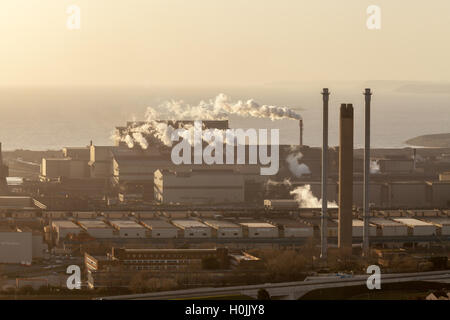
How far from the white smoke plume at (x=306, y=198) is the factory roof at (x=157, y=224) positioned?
28.4 ft

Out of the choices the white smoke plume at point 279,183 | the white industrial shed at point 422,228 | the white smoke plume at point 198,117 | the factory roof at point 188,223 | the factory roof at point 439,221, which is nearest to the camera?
the factory roof at point 188,223

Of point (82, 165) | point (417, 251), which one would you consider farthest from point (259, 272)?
point (82, 165)

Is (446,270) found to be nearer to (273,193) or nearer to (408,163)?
(273,193)

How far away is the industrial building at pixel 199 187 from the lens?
6181 cm

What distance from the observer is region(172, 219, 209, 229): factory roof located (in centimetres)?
5002

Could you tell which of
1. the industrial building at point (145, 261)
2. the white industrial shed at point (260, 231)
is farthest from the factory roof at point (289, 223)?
the industrial building at point (145, 261)

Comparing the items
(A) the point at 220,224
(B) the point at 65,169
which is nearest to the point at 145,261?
(A) the point at 220,224

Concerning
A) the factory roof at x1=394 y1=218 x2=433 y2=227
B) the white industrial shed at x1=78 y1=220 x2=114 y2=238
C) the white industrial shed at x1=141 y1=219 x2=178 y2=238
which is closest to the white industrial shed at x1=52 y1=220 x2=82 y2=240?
the white industrial shed at x1=78 y1=220 x2=114 y2=238

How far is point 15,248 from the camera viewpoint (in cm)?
4425

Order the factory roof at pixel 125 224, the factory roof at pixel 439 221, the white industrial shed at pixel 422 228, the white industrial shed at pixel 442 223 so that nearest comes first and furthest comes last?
the factory roof at pixel 125 224, the white industrial shed at pixel 422 228, the white industrial shed at pixel 442 223, the factory roof at pixel 439 221

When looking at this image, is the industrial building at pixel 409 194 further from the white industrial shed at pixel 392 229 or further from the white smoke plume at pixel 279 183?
the white industrial shed at pixel 392 229

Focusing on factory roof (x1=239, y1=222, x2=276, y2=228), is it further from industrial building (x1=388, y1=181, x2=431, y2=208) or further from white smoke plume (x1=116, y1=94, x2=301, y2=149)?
white smoke plume (x1=116, y1=94, x2=301, y2=149)
